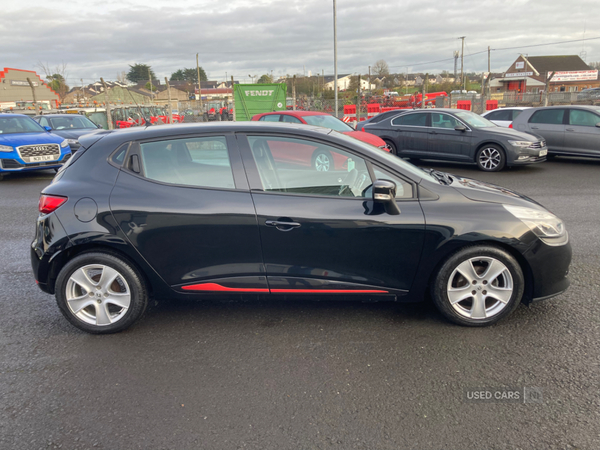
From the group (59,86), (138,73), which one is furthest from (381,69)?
(138,73)

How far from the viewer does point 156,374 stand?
3102 mm

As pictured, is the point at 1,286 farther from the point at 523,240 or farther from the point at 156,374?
the point at 523,240

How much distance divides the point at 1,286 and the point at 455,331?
14.1 feet

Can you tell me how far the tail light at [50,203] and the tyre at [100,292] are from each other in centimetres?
43

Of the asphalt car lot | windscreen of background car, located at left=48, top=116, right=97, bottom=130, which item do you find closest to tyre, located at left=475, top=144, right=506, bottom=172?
the asphalt car lot

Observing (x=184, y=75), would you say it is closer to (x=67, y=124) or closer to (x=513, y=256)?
(x=67, y=124)

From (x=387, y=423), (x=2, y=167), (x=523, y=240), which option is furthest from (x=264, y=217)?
(x=2, y=167)

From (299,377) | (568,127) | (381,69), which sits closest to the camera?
(299,377)

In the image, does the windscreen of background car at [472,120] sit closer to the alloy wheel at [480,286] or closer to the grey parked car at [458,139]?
the grey parked car at [458,139]

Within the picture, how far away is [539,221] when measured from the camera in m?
3.55

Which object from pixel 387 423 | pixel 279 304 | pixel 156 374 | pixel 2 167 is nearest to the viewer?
pixel 387 423

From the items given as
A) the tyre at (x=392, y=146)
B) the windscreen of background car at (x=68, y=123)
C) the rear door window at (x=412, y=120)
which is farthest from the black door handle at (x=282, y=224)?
the windscreen of background car at (x=68, y=123)

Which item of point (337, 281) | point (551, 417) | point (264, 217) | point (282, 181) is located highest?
point (282, 181)

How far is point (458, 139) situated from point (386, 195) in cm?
921
